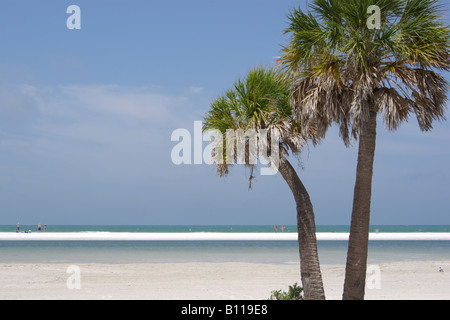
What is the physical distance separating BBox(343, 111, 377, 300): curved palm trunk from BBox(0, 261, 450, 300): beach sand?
18.8 ft

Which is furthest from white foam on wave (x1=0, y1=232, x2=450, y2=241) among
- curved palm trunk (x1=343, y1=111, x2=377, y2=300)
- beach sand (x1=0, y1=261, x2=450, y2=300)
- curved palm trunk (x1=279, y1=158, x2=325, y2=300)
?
curved palm trunk (x1=343, y1=111, x2=377, y2=300)

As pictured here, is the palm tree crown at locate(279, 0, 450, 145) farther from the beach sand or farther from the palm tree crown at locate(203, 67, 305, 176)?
the beach sand

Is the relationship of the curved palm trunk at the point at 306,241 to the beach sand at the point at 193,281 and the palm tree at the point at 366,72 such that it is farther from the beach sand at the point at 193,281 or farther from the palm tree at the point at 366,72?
the beach sand at the point at 193,281

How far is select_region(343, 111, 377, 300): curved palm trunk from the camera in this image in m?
10.4

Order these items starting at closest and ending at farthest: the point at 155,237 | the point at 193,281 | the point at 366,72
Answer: the point at 366,72, the point at 193,281, the point at 155,237

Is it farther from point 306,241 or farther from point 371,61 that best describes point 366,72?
point 306,241

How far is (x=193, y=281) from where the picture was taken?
65.9 feet

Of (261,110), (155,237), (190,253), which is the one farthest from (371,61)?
(155,237)

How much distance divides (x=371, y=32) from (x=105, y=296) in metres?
10.9

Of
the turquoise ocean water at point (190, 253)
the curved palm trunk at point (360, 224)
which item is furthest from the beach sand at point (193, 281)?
the curved palm trunk at point (360, 224)

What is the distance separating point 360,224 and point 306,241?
1657mm

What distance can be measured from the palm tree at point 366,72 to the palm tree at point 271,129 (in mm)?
1198
